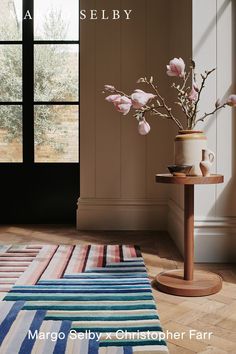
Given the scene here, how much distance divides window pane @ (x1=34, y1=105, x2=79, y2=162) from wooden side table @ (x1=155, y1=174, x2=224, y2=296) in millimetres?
1764

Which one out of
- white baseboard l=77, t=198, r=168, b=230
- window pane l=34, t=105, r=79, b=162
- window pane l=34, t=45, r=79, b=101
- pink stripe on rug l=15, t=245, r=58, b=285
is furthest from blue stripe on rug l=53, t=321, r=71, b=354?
window pane l=34, t=45, r=79, b=101

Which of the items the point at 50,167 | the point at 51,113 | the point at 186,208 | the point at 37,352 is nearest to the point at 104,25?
the point at 51,113

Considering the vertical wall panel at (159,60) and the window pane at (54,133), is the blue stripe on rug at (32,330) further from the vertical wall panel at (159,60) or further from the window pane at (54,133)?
the window pane at (54,133)

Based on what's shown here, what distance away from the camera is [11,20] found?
11.1 feet

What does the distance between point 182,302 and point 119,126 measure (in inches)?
73.0

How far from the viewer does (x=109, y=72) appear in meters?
3.13

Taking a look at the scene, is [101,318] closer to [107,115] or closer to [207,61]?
[207,61]

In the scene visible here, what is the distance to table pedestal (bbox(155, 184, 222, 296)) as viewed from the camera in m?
1.63

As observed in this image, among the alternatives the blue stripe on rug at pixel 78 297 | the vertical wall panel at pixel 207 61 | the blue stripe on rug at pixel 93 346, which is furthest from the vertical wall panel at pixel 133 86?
the blue stripe on rug at pixel 93 346

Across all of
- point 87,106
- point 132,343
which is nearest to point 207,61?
point 87,106

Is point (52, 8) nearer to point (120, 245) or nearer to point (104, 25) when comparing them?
point (104, 25)

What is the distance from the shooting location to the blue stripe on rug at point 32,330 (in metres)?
1.13

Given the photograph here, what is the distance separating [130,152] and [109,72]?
0.66 meters

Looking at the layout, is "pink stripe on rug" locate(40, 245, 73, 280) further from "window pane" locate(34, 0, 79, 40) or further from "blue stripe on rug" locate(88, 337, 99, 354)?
"window pane" locate(34, 0, 79, 40)
